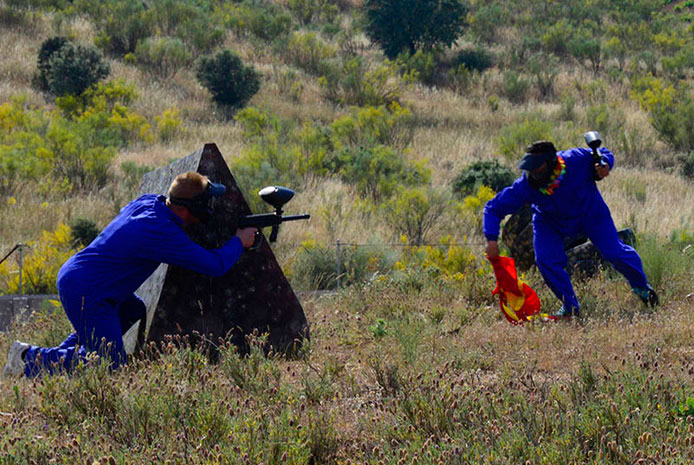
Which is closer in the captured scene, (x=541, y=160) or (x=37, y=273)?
(x=541, y=160)

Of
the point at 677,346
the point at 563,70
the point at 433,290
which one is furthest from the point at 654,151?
the point at 677,346

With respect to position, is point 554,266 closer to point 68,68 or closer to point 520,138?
point 520,138

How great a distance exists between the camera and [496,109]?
22516mm

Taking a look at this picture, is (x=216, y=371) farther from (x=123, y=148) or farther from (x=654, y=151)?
(x=654, y=151)

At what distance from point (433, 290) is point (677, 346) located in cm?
254

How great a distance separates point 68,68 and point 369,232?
11.4 meters

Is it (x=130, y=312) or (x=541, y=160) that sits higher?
(x=541, y=160)

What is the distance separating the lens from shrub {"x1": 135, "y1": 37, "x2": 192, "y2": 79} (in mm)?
23406

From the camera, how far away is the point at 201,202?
534cm

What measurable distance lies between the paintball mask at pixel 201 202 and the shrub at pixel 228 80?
15829 millimetres

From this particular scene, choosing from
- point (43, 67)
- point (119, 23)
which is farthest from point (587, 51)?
point (43, 67)

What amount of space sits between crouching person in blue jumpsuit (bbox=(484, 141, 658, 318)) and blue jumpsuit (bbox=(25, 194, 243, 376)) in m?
2.57

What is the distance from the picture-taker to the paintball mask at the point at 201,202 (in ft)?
17.4

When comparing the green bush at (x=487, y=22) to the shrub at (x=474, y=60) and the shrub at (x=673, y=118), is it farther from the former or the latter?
the shrub at (x=673, y=118)
